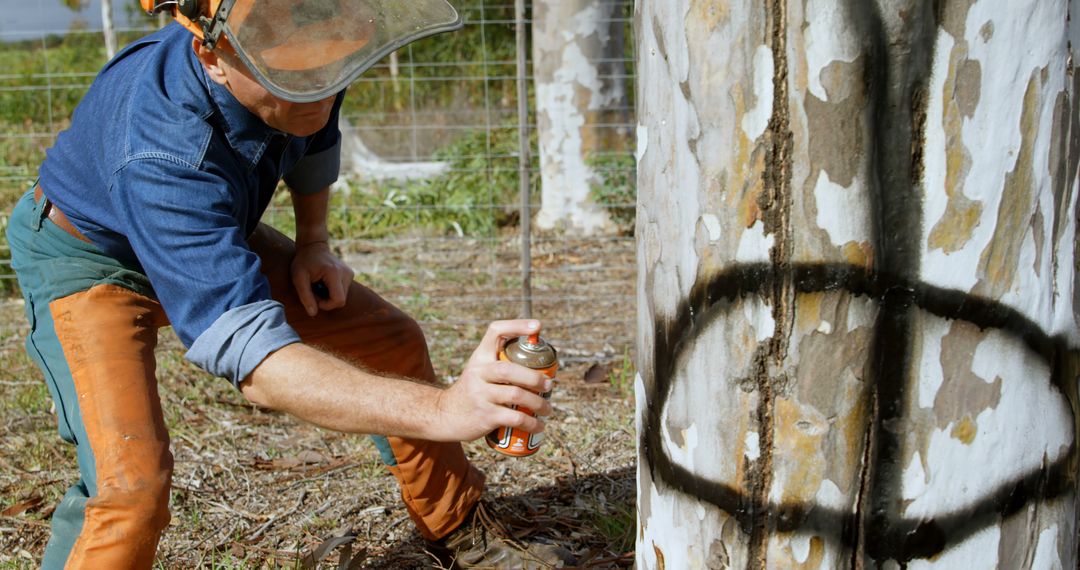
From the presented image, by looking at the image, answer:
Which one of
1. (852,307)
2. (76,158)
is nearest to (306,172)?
(76,158)

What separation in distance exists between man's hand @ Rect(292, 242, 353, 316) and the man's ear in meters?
0.72

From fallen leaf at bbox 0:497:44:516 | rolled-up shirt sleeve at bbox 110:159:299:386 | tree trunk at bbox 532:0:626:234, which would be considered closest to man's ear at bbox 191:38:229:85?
rolled-up shirt sleeve at bbox 110:159:299:386

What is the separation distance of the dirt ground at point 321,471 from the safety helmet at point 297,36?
155 cm

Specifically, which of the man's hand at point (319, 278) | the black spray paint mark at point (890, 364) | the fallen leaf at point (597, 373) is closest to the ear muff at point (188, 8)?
the man's hand at point (319, 278)

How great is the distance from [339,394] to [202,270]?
0.41 meters

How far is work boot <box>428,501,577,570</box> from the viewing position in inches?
128

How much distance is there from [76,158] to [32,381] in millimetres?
2698

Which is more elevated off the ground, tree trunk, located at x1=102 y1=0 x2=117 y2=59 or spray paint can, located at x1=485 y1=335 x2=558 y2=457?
tree trunk, located at x1=102 y1=0 x2=117 y2=59

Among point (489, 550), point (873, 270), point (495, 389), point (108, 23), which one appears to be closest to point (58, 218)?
point (495, 389)

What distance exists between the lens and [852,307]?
1.71 m

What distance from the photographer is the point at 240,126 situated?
2527 millimetres

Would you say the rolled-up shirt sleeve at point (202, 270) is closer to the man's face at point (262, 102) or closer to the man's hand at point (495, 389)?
the man's face at point (262, 102)

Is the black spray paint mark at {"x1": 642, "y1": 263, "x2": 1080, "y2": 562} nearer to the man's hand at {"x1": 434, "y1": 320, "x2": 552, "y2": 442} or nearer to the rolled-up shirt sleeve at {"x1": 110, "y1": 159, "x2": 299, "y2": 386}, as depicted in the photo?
the man's hand at {"x1": 434, "y1": 320, "x2": 552, "y2": 442}

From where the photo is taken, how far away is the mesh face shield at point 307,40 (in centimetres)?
225
